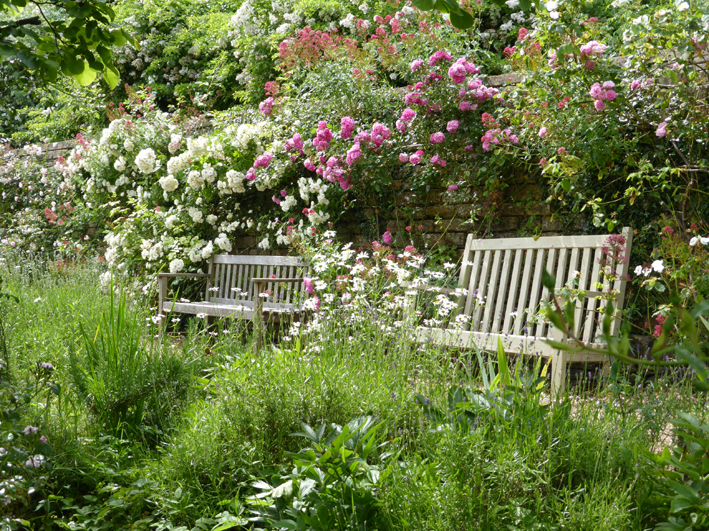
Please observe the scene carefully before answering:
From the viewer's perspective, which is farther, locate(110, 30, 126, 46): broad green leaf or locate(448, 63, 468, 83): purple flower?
locate(448, 63, 468, 83): purple flower

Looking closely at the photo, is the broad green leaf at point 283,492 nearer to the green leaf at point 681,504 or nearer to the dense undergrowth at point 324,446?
the dense undergrowth at point 324,446

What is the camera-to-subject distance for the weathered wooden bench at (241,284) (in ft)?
15.4

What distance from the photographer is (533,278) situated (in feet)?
12.9

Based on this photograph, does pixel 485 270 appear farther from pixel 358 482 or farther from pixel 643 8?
pixel 358 482

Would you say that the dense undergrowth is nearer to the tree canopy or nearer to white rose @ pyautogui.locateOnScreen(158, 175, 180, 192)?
the tree canopy

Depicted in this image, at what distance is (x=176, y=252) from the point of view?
244 inches

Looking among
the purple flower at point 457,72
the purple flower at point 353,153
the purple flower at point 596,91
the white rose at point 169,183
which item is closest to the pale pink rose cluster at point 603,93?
the purple flower at point 596,91

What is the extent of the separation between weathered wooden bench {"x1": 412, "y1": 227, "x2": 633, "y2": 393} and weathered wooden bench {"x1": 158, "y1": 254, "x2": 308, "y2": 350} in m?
1.34

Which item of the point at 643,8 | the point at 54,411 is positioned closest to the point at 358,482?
the point at 54,411

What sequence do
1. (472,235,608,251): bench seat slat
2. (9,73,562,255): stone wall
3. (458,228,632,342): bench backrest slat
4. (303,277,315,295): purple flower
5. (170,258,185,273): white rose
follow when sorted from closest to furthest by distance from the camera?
(458,228,632,342): bench backrest slat
(472,235,608,251): bench seat slat
(303,277,315,295): purple flower
(9,73,562,255): stone wall
(170,258,185,273): white rose

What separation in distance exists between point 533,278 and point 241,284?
2854mm

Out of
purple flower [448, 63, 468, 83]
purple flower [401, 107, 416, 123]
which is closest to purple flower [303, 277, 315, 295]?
purple flower [401, 107, 416, 123]

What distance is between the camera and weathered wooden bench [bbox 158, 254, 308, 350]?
4707 mm

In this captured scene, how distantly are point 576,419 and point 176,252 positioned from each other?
4966mm
